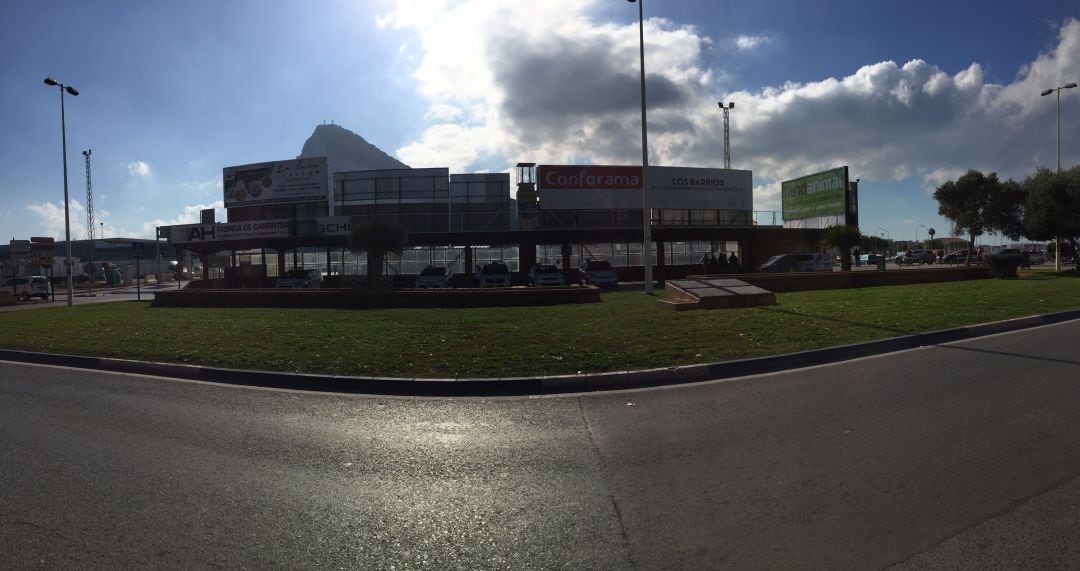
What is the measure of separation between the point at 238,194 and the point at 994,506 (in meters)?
47.5

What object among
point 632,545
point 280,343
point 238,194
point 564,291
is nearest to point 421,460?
point 632,545

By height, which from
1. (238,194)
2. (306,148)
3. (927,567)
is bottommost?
(927,567)

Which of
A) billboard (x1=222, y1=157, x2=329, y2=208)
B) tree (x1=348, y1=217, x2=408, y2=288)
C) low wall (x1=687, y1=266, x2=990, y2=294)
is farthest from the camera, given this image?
billboard (x1=222, y1=157, x2=329, y2=208)

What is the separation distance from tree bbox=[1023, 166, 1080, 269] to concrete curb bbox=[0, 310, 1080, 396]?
2693cm

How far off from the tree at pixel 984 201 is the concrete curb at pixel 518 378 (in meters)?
29.5

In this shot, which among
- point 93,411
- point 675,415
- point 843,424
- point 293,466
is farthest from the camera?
point 93,411

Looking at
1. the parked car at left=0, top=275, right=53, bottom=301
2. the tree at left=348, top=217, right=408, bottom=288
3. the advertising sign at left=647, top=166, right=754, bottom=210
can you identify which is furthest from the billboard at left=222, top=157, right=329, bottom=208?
the advertising sign at left=647, top=166, right=754, bottom=210

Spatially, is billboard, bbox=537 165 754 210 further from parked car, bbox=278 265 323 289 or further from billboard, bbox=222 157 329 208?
billboard, bbox=222 157 329 208

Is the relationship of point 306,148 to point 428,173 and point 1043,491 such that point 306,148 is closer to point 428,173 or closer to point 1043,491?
point 428,173

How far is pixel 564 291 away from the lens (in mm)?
19938

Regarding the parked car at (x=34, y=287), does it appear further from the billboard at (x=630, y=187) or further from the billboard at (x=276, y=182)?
the billboard at (x=630, y=187)

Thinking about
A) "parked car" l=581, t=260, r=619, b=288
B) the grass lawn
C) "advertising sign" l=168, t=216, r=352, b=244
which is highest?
"advertising sign" l=168, t=216, r=352, b=244

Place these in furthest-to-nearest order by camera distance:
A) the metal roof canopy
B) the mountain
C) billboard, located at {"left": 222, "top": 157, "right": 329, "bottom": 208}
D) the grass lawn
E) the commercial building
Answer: the mountain < billboard, located at {"left": 222, "top": 157, "right": 329, "bottom": 208} < the commercial building < the metal roof canopy < the grass lawn

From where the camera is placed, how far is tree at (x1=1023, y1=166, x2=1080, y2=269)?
29.9 meters
